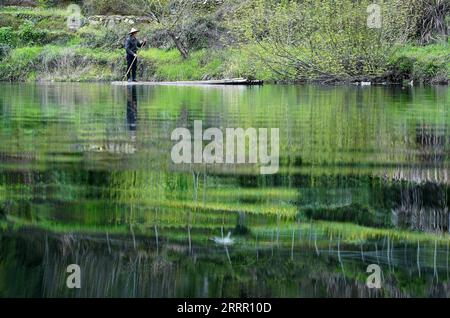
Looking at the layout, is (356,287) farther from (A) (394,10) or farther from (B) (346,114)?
(A) (394,10)

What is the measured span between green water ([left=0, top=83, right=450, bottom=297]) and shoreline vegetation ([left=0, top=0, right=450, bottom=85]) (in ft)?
45.5

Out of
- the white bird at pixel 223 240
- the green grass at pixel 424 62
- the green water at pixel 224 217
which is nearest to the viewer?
the green water at pixel 224 217

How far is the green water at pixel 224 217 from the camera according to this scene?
3623 millimetres

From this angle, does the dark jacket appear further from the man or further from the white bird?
the white bird

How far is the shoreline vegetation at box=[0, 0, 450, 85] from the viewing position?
74.4 feet

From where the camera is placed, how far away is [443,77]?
2239 cm

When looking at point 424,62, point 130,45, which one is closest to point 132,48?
point 130,45

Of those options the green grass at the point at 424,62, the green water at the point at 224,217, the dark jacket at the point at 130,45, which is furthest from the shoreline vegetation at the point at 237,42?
the green water at the point at 224,217

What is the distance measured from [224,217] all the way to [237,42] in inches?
882

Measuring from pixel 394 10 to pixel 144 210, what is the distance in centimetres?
1865

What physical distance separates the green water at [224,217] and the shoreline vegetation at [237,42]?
1387 cm

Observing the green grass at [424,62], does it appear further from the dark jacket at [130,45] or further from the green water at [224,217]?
the green water at [224,217]

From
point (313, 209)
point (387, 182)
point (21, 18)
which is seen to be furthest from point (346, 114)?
point (21, 18)
